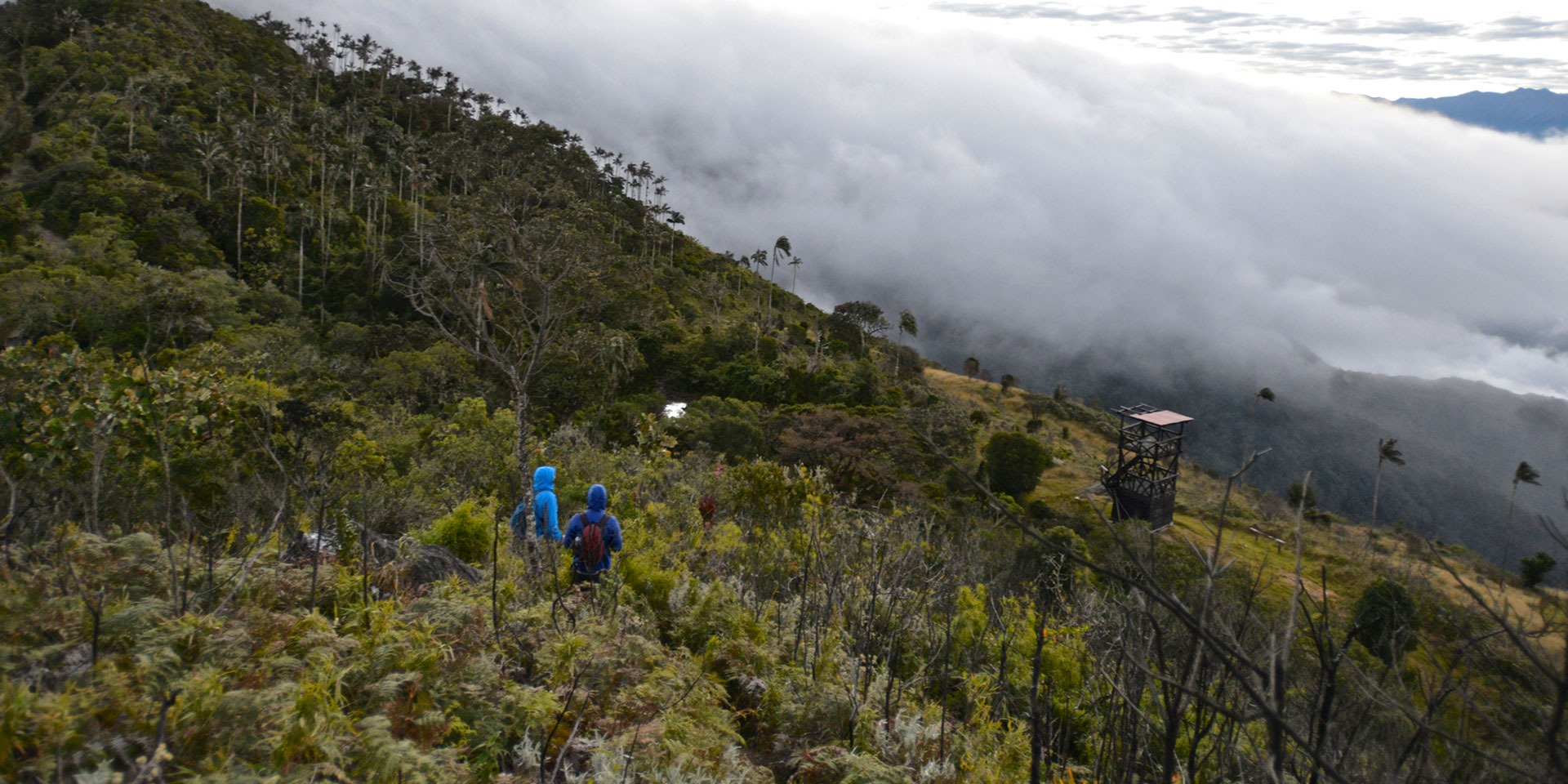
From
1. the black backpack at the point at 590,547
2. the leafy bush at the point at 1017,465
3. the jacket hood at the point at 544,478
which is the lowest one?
the leafy bush at the point at 1017,465

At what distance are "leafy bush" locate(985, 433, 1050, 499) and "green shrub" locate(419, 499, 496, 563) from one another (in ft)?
103

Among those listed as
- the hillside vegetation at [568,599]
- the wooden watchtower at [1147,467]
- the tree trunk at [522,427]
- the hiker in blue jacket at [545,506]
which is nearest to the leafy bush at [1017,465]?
the wooden watchtower at [1147,467]

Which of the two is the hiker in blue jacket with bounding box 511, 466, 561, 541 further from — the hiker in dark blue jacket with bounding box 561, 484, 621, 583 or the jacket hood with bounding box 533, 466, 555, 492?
the hiker in dark blue jacket with bounding box 561, 484, 621, 583

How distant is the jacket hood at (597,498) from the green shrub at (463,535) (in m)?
2.17

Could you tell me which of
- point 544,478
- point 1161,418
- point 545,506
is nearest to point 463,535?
point 544,478

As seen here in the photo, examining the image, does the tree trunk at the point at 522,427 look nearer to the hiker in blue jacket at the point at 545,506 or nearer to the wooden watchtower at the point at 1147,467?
the hiker in blue jacket at the point at 545,506

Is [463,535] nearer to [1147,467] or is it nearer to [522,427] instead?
[522,427]

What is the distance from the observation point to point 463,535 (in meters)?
7.68

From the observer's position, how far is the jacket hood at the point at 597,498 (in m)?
5.96

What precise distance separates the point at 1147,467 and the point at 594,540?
34173mm

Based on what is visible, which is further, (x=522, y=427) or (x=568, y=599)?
(x=522, y=427)

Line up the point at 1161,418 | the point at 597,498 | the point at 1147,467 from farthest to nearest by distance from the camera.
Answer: the point at 1147,467, the point at 1161,418, the point at 597,498

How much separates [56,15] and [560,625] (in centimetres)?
8794

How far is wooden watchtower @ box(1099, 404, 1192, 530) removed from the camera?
111ft
